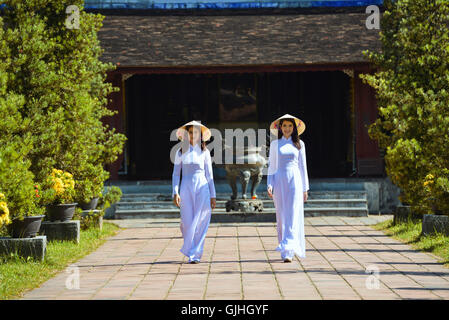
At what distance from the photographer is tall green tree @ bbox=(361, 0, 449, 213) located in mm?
10906

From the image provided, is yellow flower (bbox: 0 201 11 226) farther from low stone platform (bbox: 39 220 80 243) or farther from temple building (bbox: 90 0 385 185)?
temple building (bbox: 90 0 385 185)

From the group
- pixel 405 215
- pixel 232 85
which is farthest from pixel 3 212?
pixel 232 85

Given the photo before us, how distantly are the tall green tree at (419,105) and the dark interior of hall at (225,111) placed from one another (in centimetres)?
700

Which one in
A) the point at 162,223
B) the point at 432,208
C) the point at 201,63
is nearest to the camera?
the point at 432,208

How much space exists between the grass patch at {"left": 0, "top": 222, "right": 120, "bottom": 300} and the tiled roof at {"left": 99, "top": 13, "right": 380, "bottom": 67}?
25.4 feet

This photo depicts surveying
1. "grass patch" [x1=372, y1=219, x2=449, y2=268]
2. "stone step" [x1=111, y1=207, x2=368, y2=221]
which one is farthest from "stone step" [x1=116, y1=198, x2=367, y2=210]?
"grass patch" [x1=372, y1=219, x2=449, y2=268]

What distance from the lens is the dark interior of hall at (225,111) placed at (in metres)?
22.9

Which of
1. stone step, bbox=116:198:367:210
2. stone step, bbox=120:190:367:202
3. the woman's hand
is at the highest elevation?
the woman's hand

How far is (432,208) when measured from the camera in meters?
12.6

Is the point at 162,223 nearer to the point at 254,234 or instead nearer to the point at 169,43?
the point at 254,234

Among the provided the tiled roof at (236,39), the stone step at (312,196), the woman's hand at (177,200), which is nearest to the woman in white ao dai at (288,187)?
the woman's hand at (177,200)

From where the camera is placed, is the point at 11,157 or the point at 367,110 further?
the point at 367,110

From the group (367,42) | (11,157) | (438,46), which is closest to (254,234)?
(438,46)

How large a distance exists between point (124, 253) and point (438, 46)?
6.40 meters
